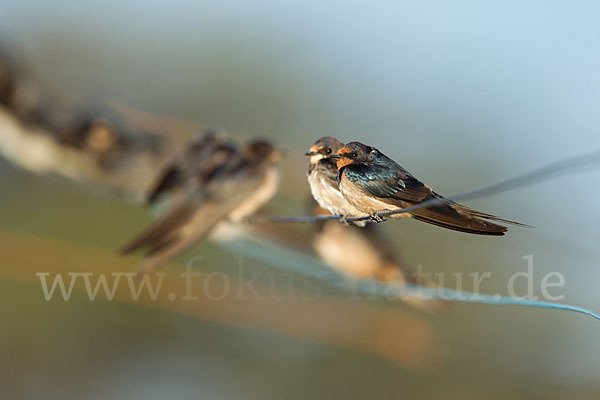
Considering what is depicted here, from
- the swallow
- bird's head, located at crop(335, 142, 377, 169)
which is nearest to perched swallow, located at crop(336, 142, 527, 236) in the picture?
bird's head, located at crop(335, 142, 377, 169)

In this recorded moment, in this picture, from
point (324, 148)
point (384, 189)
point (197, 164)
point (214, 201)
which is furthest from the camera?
point (197, 164)

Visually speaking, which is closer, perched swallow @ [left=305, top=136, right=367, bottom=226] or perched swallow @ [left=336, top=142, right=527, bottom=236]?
perched swallow @ [left=336, top=142, right=527, bottom=236]

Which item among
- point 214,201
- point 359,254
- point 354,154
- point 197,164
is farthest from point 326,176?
point 359,254

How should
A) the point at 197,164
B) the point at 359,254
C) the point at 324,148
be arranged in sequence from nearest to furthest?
the point at 324,148, the point at 197,164, the point at 359,254

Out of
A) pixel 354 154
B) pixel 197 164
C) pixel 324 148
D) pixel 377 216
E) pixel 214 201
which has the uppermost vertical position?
pixel 197 164

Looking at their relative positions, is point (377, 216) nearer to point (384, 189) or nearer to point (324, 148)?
point (384, 189)

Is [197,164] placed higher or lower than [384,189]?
higher

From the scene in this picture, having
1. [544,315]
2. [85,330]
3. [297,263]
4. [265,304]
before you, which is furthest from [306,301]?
[544,315]

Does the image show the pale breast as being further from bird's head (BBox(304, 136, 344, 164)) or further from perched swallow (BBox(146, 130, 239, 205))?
perched swallow (BBox(146, 130, 239, 205))

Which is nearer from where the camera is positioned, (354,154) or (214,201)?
(354,154)
